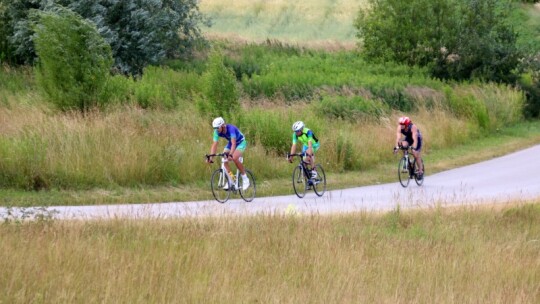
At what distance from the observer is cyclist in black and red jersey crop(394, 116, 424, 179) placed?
2348 centimetres

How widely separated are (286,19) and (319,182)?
5490 cm

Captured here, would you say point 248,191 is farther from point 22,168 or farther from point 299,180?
point 22,168

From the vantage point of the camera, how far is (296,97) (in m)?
36.6

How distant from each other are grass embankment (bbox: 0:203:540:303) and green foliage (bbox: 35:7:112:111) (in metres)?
12.7

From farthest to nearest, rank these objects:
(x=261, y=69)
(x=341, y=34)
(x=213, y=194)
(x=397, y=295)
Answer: (x=341, y=34) < (x=261, y=69) < (x=213, y=194) < (x=397, y=295)

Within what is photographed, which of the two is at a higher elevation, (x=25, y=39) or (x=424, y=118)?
(x=25, y=39)

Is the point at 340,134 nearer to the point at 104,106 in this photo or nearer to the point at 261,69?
the point at 104,106

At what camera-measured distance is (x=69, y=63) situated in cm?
2680

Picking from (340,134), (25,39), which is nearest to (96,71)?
(340,134)

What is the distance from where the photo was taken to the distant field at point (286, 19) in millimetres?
68500

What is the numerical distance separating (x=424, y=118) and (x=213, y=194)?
1651 cm

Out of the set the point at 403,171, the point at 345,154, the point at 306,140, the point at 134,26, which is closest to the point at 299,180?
the point at 306,140

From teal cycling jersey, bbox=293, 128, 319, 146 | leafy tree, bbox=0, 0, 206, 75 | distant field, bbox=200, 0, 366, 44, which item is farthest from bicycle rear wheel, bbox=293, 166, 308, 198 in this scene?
distant field, bbox=200, 0, 366, 44

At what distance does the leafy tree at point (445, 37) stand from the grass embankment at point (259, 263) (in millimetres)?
32285
